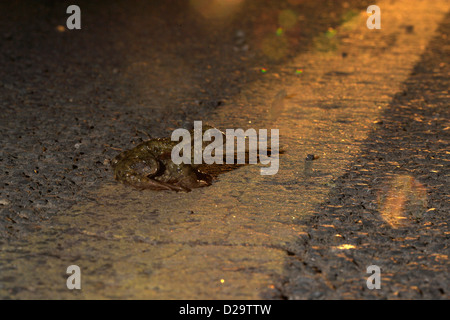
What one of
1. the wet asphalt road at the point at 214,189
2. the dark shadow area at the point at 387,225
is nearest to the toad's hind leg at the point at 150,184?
the wet asphalt road at the point at 214,189

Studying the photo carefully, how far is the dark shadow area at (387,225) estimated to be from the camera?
2654 millimetres

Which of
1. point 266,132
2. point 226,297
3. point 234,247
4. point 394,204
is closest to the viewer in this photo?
point 226,297

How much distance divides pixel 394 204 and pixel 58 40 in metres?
6.51

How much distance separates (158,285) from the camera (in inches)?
104

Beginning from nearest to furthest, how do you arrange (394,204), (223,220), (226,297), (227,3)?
(226,297)
(223,220)
(394,204)
(227,3)

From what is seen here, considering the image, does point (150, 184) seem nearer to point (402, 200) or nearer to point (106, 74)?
point (402, 200)

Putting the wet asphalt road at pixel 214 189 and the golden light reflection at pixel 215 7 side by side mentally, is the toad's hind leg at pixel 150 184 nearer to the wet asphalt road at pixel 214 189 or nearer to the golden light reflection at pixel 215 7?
the wet asphalt road at pixel 214 189

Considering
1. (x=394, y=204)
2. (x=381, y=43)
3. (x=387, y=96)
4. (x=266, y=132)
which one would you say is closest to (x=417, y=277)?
(x=394, y=204)

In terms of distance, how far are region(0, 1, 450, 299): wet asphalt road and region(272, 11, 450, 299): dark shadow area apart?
0.01m

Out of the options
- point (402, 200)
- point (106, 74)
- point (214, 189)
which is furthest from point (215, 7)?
point (402, 200)

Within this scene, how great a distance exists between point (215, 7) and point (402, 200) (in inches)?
373

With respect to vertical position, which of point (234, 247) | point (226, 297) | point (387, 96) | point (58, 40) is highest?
point (58, 40)

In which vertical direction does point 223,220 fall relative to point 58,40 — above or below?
below

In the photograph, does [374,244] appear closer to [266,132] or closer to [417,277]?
[417,277]
